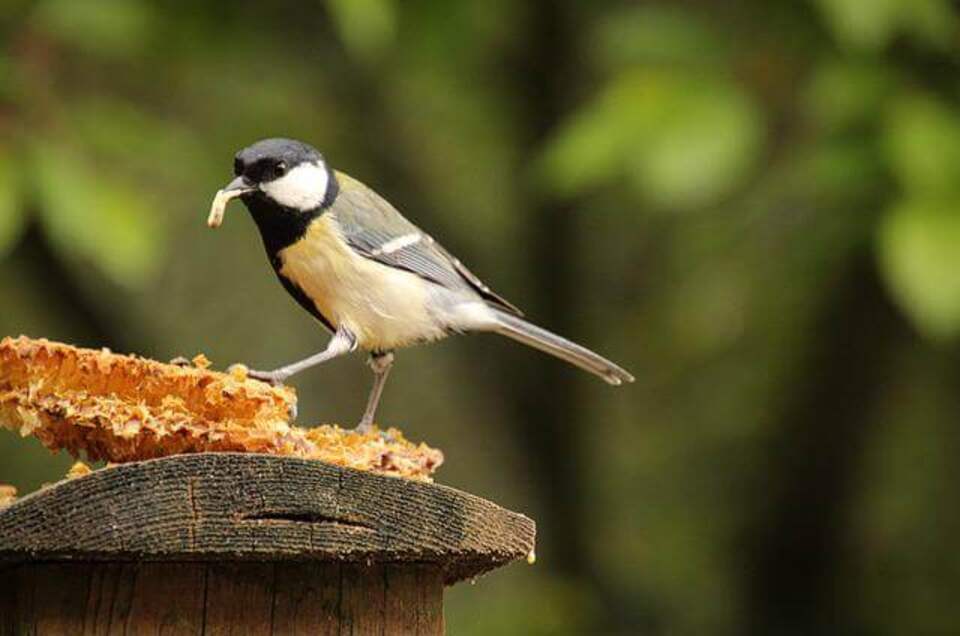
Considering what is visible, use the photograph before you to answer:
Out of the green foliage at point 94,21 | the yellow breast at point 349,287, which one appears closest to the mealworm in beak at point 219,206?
the yellow breast at point 349,287

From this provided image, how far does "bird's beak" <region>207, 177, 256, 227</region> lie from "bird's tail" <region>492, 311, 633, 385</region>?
0.77m

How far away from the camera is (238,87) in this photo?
16.3 ft

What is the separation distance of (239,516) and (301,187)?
108 centimetres

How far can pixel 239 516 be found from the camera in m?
1.97

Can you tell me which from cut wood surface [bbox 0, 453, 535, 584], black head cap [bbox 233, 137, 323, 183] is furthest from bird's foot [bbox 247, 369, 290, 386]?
cut wood surface [bbox 0, 453, 535, 584]

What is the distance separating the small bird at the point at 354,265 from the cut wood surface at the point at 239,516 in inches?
25.6

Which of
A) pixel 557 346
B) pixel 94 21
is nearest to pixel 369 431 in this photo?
pixel 557 346

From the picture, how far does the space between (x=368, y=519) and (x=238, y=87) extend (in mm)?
3167

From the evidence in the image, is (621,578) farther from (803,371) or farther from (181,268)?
(181,268)

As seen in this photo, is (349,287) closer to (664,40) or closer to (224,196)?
(224,196)

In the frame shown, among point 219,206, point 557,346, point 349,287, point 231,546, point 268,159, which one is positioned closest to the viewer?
point 231,546

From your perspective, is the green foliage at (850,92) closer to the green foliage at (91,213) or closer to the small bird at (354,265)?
the small bird at (354,265)

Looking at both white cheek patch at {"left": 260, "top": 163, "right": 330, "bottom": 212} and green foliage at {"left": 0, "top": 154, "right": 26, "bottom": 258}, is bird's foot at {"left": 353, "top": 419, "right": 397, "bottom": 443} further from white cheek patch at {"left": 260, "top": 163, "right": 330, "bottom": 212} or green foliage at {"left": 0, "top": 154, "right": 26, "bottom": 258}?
green foliage at {"left": 0, "top": 154, "right": 26, "bottom": 258}

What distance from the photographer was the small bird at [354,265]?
111 inches
